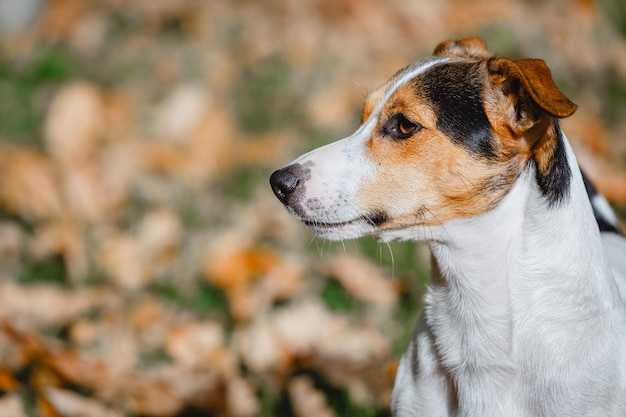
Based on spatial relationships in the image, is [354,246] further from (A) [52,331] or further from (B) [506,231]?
(B) [506,231]

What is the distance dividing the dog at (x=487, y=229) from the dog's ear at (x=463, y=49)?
1.16 ft

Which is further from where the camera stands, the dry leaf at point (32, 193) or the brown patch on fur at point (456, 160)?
the dry leaf at point (32, 193)

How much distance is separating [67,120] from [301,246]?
1922mm

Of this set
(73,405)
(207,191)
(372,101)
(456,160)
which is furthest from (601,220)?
(207,191)

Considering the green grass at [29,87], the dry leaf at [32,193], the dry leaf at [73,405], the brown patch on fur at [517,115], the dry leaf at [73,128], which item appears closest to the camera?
the brown patch on fur at [517,115]

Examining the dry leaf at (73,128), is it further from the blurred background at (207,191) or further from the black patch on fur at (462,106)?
the black patch on fur at (462,106)

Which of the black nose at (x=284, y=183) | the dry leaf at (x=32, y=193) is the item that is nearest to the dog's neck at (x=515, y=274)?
the black nose at (x=284, y=183)

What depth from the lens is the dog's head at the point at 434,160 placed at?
2490mm

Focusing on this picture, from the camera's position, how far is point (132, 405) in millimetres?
3121

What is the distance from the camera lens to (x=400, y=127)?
8.68ft

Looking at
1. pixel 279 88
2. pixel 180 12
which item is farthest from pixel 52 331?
pixel 180 12

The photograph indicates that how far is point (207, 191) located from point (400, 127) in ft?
8.56

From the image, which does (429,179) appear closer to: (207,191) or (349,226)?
(349,226)

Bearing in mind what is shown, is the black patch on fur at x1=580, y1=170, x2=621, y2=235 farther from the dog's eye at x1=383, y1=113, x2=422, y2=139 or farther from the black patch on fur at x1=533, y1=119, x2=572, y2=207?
the dog's eye at x1=383, y1=113, x2=422, y2=139
